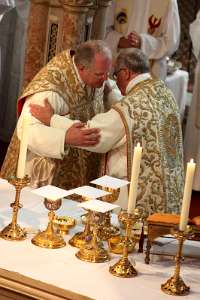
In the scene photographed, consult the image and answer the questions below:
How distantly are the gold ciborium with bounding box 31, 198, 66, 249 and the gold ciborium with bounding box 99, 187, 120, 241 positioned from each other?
0.17 m

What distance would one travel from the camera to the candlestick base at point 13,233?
339cm

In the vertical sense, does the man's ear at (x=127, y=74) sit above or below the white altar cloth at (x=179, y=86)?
above

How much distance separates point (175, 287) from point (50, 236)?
567 millimetres

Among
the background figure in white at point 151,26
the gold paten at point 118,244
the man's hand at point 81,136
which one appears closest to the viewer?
the gold paten at point 118,244

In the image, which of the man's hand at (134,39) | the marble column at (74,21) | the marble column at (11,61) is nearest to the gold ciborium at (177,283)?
the marble column at (74,21)

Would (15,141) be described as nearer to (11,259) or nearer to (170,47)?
(11,259)

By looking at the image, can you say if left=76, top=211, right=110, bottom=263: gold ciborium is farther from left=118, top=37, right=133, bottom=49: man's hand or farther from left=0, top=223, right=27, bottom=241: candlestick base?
left=118, top=37, right=133, bottom=49: man's hand

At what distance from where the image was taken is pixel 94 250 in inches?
130

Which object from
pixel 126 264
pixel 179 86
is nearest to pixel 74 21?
pixel 179 86

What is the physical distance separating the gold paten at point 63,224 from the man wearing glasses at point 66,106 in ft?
3.61

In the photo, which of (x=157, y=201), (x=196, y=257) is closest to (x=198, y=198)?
(x=157, y=201)

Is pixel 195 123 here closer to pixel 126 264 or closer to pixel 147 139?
pixel 147 139

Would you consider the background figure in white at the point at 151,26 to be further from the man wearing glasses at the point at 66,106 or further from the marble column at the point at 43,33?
the man wearing glasses at the point at 66,106

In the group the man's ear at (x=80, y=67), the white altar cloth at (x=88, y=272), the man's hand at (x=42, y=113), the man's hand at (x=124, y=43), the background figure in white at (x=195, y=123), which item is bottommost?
the background figure in white at (x=195, y=123)
